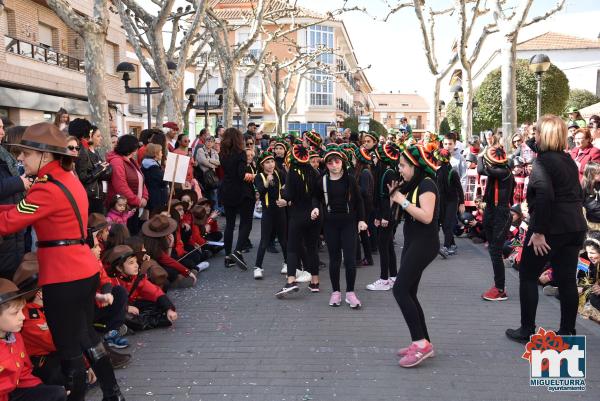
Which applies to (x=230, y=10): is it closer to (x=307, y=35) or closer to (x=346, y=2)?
(x=307, y=35)

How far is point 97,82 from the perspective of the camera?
9.73 meters

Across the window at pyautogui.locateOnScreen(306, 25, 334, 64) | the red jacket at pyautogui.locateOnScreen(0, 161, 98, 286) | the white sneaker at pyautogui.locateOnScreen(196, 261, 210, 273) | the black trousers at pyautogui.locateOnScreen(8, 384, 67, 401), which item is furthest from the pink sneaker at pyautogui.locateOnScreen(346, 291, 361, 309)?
the window at pyautogui.locateOnScreen(306, 25, 334, 64)

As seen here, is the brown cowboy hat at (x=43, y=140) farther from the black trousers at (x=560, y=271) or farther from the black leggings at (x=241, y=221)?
the black leggings at (x=241, y=221)

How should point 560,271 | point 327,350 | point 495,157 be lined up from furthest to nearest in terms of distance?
point 495,157
point 327,350
point 560,271

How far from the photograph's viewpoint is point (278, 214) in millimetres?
8531

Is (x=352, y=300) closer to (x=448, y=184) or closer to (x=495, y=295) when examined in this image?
(x=495, y=295)

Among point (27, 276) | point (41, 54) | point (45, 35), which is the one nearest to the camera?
point (27, 276)

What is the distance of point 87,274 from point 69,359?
554 millimetres

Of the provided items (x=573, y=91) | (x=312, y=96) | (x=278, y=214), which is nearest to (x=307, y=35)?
(x=312, y=96)

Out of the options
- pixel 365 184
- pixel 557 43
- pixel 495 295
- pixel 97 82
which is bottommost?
pixel 495 295

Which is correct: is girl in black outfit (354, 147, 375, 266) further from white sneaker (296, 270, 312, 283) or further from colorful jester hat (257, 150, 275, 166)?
colorful jester hat (257, 150, 275, 166)

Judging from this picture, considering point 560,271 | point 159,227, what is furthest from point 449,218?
point 159,227

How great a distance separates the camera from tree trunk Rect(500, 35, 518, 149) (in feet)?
46.6

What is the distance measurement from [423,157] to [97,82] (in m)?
6.75
